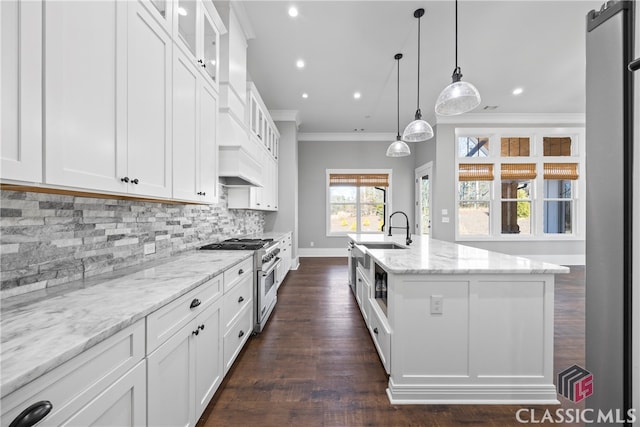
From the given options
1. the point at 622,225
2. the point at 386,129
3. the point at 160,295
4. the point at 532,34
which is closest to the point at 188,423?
the point at 160,295

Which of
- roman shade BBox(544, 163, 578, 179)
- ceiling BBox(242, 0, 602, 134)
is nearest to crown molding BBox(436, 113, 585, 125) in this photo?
ceiling BBox(242, 0, 602, 134)

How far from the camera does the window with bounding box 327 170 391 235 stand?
7.30 meters

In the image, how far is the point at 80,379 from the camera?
0.74 m

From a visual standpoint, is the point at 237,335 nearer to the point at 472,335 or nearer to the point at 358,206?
the point at 472,335

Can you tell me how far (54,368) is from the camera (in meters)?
0.65

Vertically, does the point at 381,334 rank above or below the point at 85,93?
below

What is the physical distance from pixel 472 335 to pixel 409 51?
3.51m

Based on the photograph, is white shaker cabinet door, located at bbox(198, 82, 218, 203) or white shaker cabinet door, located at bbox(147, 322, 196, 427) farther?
white shaker cabinet door, located at bbox(198, 82, 218, 203)

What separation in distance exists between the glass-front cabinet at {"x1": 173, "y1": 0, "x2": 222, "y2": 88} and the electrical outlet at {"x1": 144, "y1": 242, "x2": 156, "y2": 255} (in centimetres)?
140

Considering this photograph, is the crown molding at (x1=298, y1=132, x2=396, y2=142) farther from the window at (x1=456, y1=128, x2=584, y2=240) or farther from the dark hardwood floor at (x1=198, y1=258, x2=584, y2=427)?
the dark hardwood floor at (x1=198, y1=258, x2=584, y2=427)

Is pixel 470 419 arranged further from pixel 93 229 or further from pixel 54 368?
pixel 93 229

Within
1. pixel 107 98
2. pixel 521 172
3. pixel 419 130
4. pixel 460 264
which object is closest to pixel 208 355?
pixel 107 98

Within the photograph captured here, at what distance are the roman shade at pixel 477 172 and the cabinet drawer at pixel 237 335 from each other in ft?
18.5

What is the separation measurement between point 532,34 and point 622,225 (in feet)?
12.6
